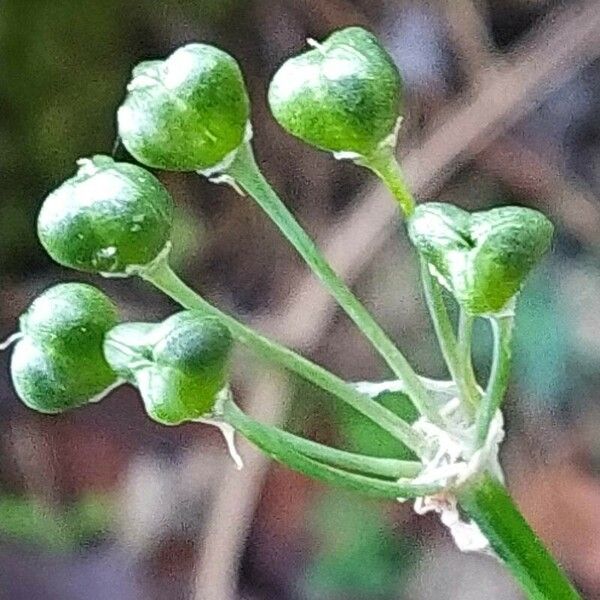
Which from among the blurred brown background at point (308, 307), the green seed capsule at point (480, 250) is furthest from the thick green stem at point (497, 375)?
the blurred brown background at point (308, 307)

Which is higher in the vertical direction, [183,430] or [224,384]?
[224,384]

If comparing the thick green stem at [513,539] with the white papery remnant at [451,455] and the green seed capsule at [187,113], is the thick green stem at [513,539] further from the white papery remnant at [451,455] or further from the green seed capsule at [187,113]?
the green seed capsule at [187,113]

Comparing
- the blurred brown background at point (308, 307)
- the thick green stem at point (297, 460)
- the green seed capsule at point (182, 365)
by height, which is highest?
the green seed capsule at point (182, 365)

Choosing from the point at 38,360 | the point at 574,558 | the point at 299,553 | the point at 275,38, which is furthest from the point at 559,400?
the point at 38,360

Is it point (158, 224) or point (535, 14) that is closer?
point (158, 224)

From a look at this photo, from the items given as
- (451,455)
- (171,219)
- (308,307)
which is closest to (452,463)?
(451,455)

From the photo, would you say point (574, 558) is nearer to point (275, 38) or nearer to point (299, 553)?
point (299, 553)

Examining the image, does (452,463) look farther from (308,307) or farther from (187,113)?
(308,307)

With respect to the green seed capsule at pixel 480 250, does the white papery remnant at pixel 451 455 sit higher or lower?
lower
